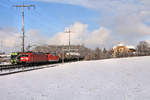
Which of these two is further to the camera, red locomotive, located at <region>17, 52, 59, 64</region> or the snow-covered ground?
red locomotive, located at <region>17, 52, 59, 64</region>

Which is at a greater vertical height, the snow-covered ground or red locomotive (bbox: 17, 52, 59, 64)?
red locomotive (bbox: 17, 52, 59, 64)

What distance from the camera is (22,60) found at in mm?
44969

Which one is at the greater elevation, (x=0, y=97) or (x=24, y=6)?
(x=24, y=6)

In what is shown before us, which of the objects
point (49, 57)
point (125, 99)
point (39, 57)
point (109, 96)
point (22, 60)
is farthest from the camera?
point (49, 57)

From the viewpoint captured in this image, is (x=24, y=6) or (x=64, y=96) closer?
(x=64, y=96)

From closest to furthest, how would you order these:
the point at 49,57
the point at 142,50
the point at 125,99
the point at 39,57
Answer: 1. the point at 125,99
2. the point at 39,57
3. the point at 49,57
4. the point at 142,50

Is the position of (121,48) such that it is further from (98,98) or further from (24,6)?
(98,98)

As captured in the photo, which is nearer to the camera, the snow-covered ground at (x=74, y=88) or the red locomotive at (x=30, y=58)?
the snow-covered ground at (x=74, y=88)

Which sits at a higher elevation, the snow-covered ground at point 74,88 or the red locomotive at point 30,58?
the red locomotive at point 30,58

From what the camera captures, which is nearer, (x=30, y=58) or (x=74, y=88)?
(x=74, y=88)

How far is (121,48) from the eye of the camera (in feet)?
498

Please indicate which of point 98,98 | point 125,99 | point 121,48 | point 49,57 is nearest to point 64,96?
point 98,98

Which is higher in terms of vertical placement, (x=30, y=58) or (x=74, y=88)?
(x=30, y=58)

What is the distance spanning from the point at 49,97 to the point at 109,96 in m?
3.94
